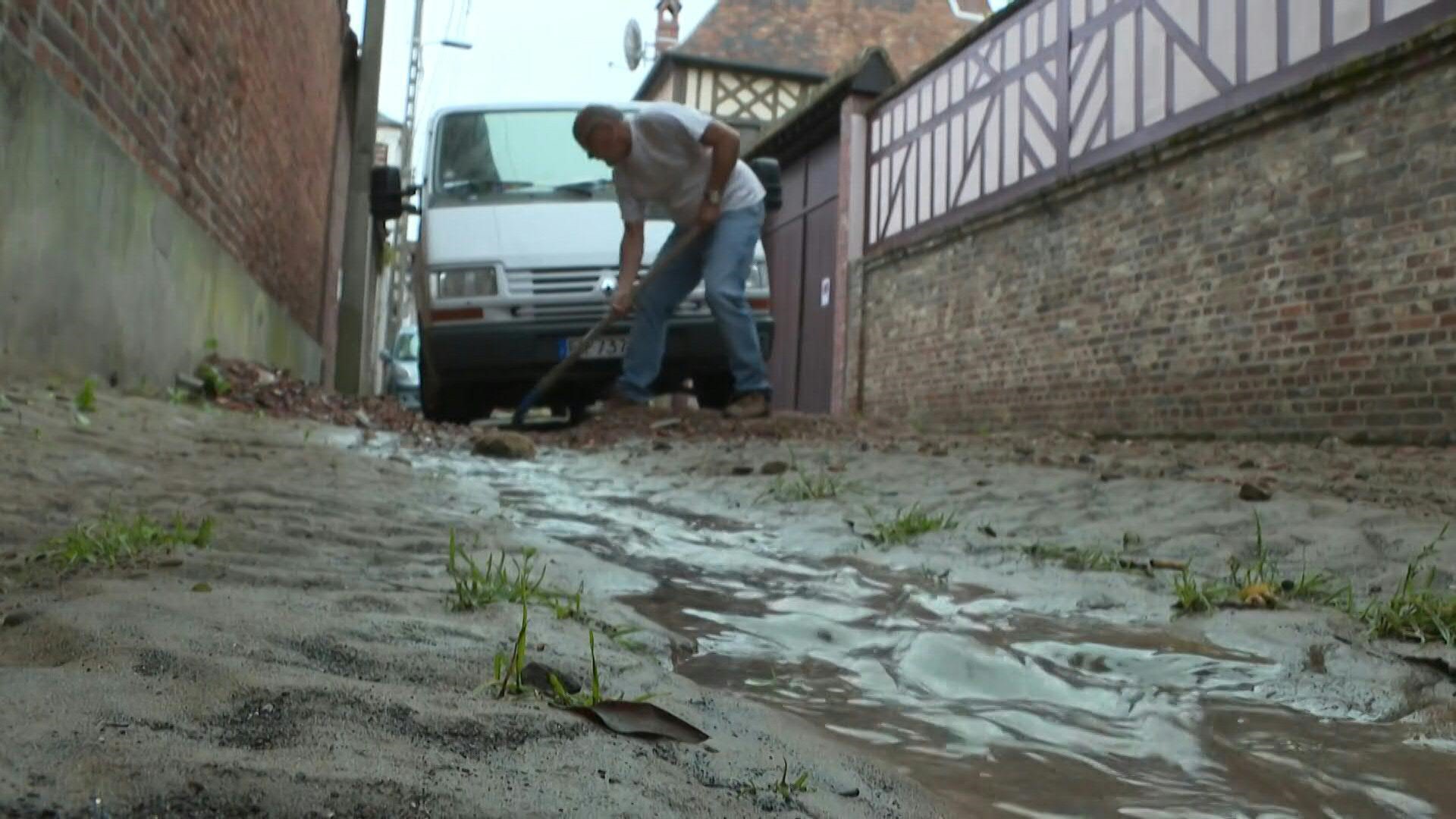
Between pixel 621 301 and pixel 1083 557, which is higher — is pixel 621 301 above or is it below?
above

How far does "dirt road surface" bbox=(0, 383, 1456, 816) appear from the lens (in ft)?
3.84

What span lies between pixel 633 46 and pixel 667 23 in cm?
128

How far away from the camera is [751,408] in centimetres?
727

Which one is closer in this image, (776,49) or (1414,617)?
(1414,617)

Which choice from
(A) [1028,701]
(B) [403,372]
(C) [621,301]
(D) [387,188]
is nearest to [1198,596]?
(A) [1028,701]

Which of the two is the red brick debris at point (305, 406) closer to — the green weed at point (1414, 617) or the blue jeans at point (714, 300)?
the blue jeans at point (714, 300)

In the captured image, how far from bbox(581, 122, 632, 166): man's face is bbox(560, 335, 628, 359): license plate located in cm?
128

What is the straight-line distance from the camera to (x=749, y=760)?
4.61 ft

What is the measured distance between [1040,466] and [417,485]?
268cm

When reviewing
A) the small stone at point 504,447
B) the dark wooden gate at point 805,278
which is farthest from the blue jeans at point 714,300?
the dark wooden gate at point 805,278

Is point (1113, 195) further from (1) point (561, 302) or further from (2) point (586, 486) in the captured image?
(2) point (586, 486)

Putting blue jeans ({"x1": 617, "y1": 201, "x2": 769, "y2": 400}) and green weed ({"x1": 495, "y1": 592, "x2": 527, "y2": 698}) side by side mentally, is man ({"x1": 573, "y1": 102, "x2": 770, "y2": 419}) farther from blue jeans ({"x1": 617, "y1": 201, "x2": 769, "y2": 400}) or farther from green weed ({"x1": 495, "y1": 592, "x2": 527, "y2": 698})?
green weed ({"x1": 495, "y1": 592, "x2": 527, "y2": 698})

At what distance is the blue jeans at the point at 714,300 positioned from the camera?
277 inches

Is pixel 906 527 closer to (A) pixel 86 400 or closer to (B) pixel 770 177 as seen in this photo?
(A) pixel 86 400
